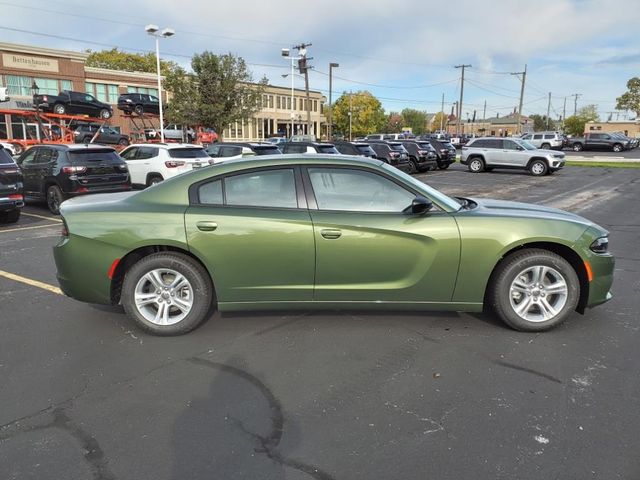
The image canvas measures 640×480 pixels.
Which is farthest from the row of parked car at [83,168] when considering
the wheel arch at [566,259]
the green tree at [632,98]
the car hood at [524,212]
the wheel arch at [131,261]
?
the green tree at [632,98]

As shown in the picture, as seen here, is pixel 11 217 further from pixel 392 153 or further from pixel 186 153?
pixel 392 153

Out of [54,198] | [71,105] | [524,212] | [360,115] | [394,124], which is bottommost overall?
[54,198]

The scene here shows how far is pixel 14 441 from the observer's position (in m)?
2.80

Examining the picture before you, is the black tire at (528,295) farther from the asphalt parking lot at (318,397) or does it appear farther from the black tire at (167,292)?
the black tire at (167,292)

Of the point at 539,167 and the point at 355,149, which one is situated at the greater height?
the point at 355,149

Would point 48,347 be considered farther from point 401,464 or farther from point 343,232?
point 401,464

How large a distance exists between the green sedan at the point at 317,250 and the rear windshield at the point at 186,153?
1050 centimetres

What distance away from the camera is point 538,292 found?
14.1 feet

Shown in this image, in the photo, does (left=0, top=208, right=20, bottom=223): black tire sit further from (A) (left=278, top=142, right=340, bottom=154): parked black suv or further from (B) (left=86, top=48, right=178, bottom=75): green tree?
(B) (left=86, top=48, right=178, bottom=75): green tree

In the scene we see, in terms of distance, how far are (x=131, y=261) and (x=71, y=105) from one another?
30.3 metres

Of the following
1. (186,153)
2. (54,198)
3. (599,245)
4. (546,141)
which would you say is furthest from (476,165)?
(546,141)

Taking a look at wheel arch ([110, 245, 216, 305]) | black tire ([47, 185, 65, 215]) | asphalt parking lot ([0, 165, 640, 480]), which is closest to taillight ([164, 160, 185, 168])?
black tire ([47, 185, 65, 215])

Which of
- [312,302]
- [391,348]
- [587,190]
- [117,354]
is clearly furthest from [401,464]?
[587,190]

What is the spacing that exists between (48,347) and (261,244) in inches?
76.0
